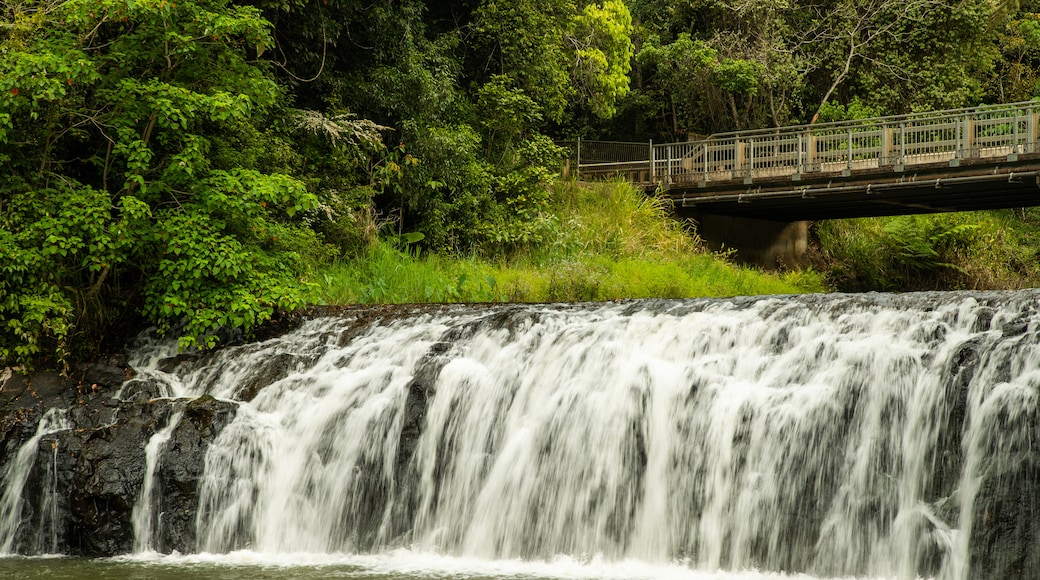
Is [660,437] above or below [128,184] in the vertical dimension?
below

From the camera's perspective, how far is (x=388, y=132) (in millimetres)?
→ 22000

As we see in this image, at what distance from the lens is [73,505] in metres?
10.3

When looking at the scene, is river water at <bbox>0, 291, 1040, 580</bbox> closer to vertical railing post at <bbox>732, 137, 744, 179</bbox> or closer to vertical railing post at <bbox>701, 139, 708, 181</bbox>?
vertical railing post at <bbox>732, 137, 744, 179</bbox>

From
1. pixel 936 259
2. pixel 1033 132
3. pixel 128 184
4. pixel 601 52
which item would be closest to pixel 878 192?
pixel 1033 132

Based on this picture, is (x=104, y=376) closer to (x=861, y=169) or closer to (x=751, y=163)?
(x=751, y=163)

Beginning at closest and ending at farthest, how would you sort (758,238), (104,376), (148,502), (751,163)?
(148,502)
(104,376)
(751,163)
(758,238)

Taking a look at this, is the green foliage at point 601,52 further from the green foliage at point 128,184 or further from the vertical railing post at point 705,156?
the green foliage at point 128,184

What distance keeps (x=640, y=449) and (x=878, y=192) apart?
54.9 ft

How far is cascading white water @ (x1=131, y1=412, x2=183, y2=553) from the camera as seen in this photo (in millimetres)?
10180

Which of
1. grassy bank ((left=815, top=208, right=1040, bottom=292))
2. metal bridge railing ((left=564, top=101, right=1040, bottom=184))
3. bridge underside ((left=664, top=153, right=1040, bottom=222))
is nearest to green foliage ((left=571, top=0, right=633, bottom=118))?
metal bridge railing ((left=564, top=101, right=1040, bottom=184))

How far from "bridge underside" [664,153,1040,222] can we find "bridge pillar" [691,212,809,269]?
0.32 m

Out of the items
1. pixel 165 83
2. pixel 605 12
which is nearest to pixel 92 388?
pixel 165 83

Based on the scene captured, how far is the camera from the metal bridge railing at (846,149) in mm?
A: 22578

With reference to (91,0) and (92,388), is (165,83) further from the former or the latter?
(92,388)
